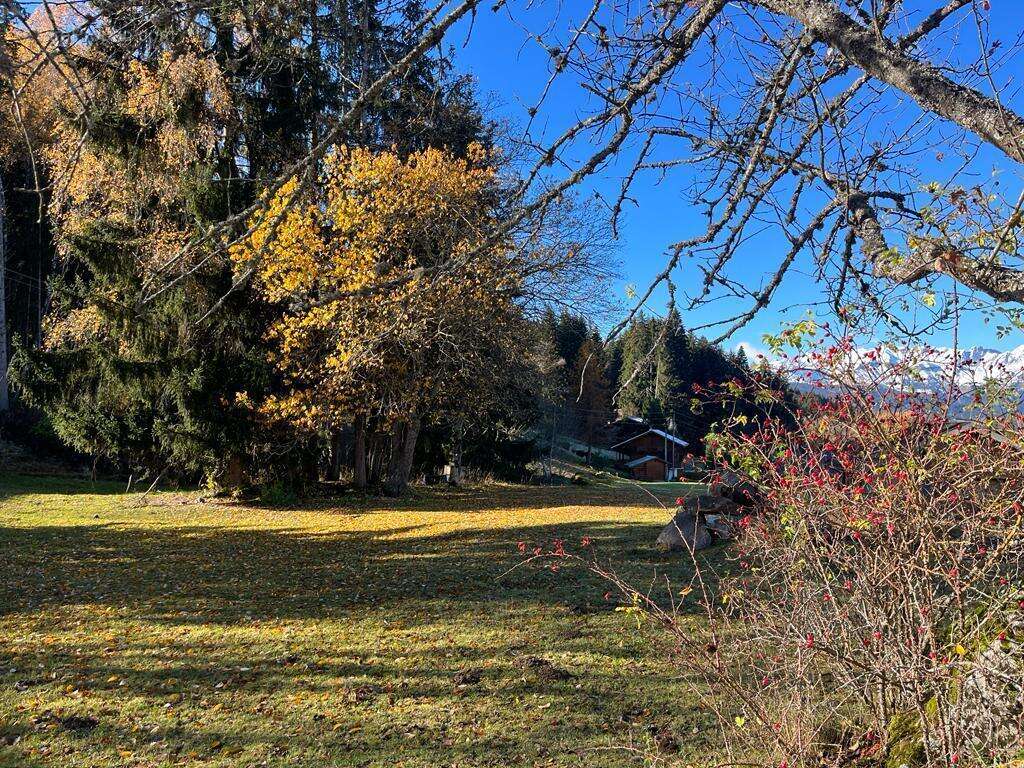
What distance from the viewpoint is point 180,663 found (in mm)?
5070

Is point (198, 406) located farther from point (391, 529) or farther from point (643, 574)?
point (643, 574)

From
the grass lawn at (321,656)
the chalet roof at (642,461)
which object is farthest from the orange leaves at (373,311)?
the chalet roof at (642,461)

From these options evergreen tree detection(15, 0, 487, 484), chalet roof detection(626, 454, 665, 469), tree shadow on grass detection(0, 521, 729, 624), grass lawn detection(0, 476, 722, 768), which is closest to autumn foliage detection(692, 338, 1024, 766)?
grass lawn detection(0, 476, 722, 768)

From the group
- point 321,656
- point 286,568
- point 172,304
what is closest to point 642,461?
point 172,304

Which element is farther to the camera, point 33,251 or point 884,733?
point 33,251

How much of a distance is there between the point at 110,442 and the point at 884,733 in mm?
14126

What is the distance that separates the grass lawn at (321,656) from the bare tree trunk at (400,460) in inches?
222

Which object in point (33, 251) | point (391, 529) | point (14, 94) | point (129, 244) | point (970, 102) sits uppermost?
point (33, 251)

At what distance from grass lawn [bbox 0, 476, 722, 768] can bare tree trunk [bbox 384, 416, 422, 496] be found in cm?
564

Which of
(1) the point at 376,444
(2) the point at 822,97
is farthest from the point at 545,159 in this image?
(1) the point at 376,444

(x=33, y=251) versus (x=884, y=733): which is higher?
(x=33, y=251)

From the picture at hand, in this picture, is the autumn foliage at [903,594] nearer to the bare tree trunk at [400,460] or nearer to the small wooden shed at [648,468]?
the bare tree trunk at [400,460]

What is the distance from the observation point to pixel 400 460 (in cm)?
1683

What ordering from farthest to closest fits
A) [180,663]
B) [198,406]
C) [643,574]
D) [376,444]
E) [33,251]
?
[33,251], [376,444], [198,406], [643,574], [180,663]
